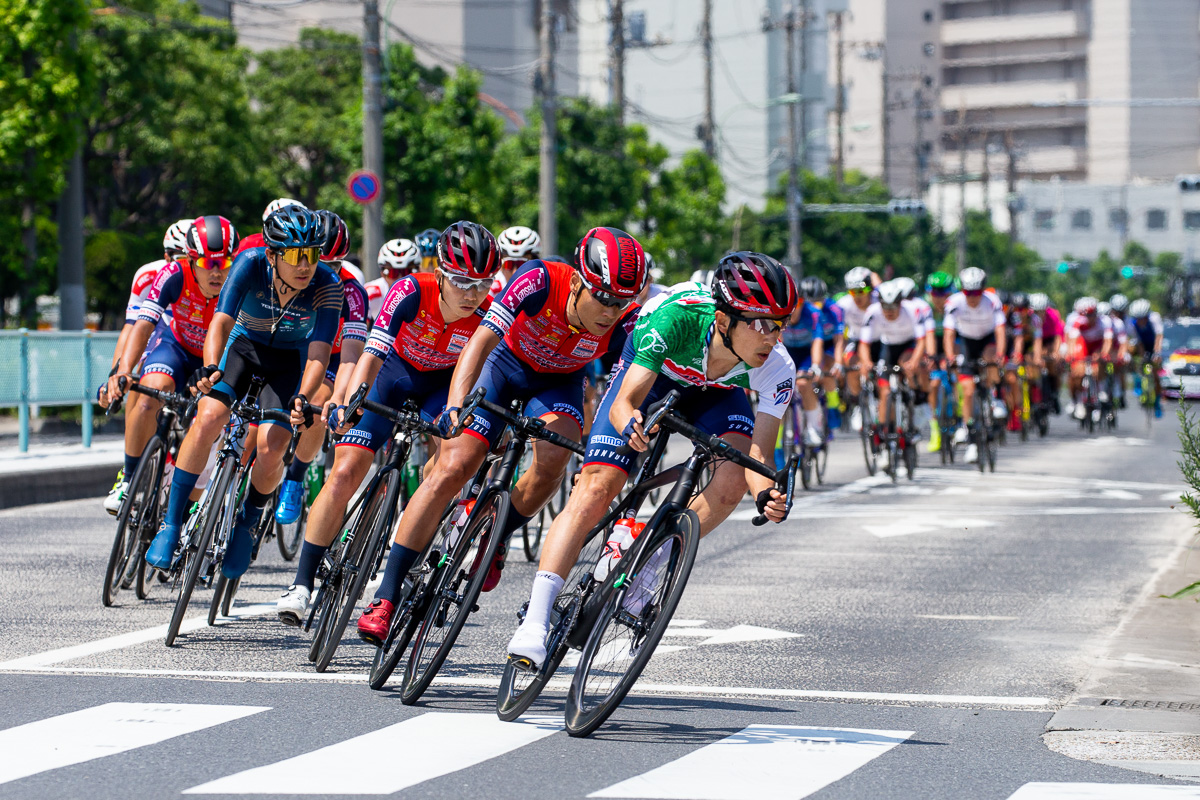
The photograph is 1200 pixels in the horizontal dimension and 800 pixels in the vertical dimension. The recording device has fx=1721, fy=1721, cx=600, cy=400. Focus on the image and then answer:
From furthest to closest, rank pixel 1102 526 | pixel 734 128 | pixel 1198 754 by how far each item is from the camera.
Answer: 1. pixel 734 128
2. pixel 1102 526
3. pixel 1198 754

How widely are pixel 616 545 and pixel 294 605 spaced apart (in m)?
1.89

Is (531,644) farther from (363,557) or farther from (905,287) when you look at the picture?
(905,287)

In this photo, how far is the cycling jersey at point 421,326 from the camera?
866cm

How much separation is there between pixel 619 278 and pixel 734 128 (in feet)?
329

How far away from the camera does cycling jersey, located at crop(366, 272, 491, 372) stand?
341 inches

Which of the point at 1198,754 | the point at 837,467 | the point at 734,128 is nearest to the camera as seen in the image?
the point at 1198,754

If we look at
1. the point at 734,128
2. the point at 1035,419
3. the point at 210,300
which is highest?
the point at 734,128

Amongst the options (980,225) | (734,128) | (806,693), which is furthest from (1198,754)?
(734,128)

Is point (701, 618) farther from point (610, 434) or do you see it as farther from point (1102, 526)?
point (1102, 526)

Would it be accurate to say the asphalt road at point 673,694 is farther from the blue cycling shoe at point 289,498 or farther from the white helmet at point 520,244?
the white helmet at point 520,244

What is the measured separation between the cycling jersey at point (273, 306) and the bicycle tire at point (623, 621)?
2.99 m

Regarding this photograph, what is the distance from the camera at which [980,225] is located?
9675 centimetres

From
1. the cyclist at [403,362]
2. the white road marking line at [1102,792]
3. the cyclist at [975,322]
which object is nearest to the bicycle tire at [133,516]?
the cyclist at [403,362]

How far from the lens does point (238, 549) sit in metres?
8.41
